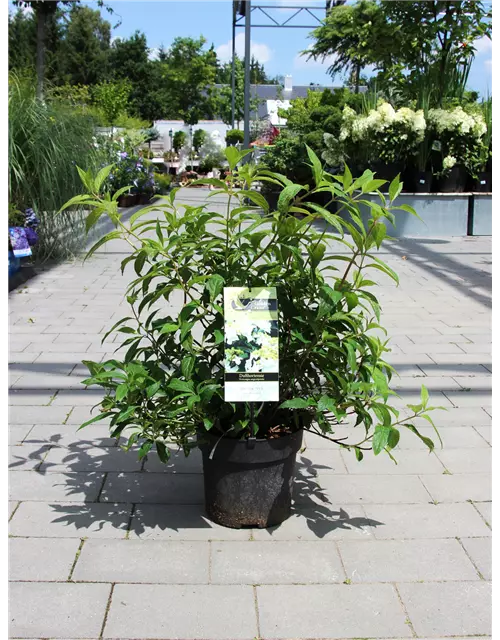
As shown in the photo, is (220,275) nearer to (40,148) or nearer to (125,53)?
(40,148)

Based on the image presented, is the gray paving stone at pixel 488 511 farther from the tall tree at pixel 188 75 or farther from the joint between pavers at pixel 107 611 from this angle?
the tall tree at pixel 188 75

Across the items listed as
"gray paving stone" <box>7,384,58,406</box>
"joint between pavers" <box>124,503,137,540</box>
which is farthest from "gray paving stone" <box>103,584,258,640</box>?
"gray paving stone" <box>7,384,58,406</box>

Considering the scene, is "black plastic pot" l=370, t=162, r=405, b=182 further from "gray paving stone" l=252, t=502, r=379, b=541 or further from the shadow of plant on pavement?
"gray paving stone" l=252, t=502, r=379, b=541

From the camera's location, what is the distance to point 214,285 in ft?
8.23

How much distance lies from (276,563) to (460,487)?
1082mm

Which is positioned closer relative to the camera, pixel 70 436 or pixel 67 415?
pixel 70 436

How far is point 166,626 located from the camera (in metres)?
2.26

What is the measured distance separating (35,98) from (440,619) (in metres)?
7.71

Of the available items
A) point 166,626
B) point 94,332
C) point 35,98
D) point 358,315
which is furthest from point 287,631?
point 35,98

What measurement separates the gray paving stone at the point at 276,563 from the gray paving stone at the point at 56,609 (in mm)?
414

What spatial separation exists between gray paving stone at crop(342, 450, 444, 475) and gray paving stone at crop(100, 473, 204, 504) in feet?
2.55

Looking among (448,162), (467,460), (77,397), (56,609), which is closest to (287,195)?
(56,609)

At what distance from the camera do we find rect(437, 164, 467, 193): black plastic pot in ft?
37.6

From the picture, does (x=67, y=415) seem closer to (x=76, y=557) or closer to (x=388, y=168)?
(x=76, y=557)
